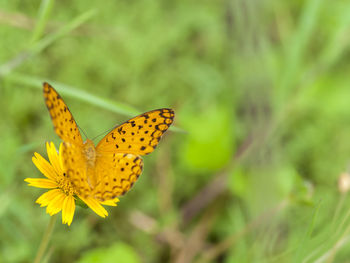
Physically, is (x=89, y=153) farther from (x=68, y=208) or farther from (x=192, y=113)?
(x=192, y=113)

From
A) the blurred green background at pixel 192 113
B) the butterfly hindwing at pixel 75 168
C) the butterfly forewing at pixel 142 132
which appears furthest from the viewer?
the blurred green background at pixel 192 113

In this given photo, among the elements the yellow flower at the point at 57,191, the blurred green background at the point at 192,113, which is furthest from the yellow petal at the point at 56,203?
the blurred green background at the point at 192,113

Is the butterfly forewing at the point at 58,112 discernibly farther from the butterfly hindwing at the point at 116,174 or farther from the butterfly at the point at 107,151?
the butterfly hindwing at the point at 116,174

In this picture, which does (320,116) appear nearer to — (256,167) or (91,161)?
(256,167)

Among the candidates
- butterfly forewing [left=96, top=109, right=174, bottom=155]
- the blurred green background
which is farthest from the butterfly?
the blurred green background

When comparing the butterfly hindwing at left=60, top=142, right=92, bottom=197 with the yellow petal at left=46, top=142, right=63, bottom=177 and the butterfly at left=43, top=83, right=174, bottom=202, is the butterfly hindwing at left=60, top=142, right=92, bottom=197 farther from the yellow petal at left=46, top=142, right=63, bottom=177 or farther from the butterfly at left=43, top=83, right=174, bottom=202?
the yellow petal at left=46, top=142, right=63, bottom=177

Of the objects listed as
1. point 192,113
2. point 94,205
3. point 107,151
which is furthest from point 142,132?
point 192,113
